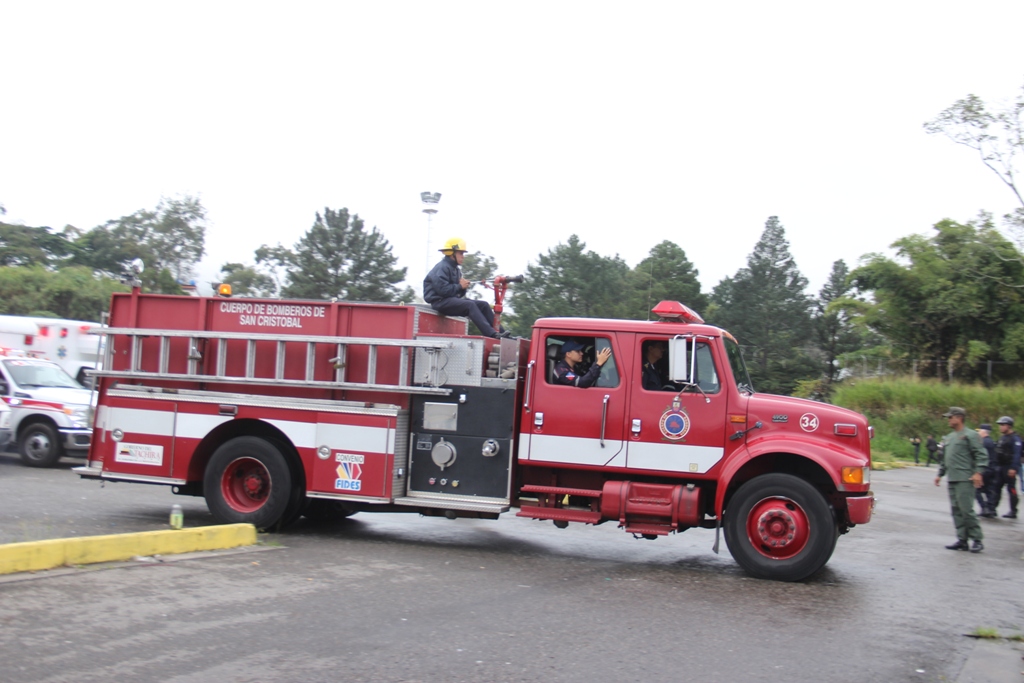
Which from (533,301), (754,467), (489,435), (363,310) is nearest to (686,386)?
(754,467)

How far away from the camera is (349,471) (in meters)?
9.70

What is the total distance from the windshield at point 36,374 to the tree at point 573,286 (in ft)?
87.8

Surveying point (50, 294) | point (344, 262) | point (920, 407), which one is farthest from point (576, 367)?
point (344, 262)

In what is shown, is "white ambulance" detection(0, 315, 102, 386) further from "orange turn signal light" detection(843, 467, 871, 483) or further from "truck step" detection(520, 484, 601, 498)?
"orange turn signal light" detection(843, 467, 871, 483)

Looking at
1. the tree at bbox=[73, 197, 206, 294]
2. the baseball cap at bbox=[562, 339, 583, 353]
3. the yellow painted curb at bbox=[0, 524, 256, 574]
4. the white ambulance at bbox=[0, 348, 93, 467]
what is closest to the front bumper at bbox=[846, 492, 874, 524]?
the baseball cap at bbox=[562, 339, 583, 353]

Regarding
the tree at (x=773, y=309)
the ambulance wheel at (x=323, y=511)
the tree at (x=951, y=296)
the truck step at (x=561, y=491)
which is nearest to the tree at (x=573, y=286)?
the tree at (x=773, y=309)

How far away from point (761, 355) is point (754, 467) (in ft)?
165

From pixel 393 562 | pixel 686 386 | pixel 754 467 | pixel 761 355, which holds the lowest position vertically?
pixel 393 562

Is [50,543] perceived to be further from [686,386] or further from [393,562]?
[686,386]

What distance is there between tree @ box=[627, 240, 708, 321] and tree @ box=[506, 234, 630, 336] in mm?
1728

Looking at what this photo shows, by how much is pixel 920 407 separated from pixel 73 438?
3125cm

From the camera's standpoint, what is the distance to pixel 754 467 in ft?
29.8

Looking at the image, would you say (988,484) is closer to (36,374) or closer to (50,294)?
(36,374)

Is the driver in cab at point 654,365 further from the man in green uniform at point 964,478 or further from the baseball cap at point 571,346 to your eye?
the man in green uniform at point 964,478
